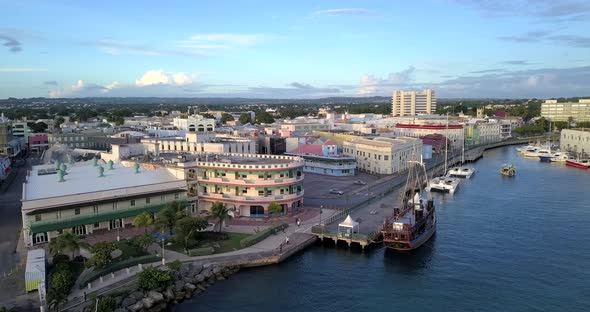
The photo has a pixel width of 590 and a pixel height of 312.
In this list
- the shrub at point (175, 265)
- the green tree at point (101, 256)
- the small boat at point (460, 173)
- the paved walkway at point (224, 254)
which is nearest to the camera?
the paved walkway at point (224, 254)

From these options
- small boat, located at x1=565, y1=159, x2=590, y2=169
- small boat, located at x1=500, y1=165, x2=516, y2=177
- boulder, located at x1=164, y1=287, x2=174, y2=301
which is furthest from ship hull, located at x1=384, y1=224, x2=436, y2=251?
small boat, located at x1=565, y1=159, x2=590, y2=169

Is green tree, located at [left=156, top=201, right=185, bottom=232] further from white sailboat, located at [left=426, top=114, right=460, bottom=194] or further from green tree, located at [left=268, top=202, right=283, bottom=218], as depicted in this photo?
white sailboat, located at [left=426, top=114, right=460, bottom=194]

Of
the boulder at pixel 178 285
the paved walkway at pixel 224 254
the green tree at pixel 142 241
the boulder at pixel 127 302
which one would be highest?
the green tree at pixel 142 241

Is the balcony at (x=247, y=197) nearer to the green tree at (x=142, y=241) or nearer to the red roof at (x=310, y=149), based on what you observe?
the green tree at (x=142, y=241)

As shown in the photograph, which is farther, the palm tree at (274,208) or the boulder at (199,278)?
the palm tree at (274,208)

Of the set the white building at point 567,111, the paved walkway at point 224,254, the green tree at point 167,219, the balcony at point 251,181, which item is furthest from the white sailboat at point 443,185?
the white building at point 567,111

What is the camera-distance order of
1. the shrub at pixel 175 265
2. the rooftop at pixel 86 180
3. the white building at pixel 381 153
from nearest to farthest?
the shrub at pixel 175 265
the rooftop at pixel 86 180
the white building at pixel 381 153

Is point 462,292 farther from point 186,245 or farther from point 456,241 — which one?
point 186,245

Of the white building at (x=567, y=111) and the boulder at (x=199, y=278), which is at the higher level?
the white building at (x=567, y=111)
